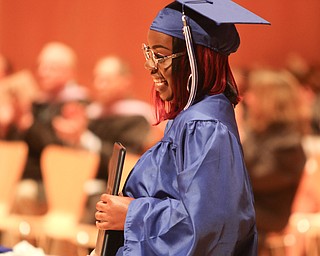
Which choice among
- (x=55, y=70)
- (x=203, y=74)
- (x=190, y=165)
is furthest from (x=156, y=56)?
(x=55, y=70)

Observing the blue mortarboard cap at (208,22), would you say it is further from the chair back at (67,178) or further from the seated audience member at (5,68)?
the seated audience member at (5,68)

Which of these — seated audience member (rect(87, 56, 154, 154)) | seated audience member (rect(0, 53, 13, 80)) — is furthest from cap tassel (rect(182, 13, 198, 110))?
seated audience member (rect(0, 53, 13, 80))

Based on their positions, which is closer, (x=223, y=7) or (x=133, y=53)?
(x=223, y=7)

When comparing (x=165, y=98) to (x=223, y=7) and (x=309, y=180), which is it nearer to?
(x=223, y=7)

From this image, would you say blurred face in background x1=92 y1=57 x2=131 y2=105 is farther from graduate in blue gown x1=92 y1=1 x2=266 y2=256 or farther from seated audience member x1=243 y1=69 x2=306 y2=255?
graduate in blue gown x1=92 y1=1 x2=266 y2=256

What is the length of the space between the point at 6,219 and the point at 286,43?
3644 mm

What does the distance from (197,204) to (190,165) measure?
104mm

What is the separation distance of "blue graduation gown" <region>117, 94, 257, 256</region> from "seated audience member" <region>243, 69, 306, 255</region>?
2858 mm

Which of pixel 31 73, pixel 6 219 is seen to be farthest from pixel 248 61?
pixel 6 219

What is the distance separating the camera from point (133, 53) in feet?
25.2

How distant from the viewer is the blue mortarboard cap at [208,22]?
2.35m

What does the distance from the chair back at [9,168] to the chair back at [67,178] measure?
257 mm

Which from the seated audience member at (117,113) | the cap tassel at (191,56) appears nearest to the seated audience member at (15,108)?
the seated audience member at (117,113)

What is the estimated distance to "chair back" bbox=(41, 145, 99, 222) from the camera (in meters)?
5.48
